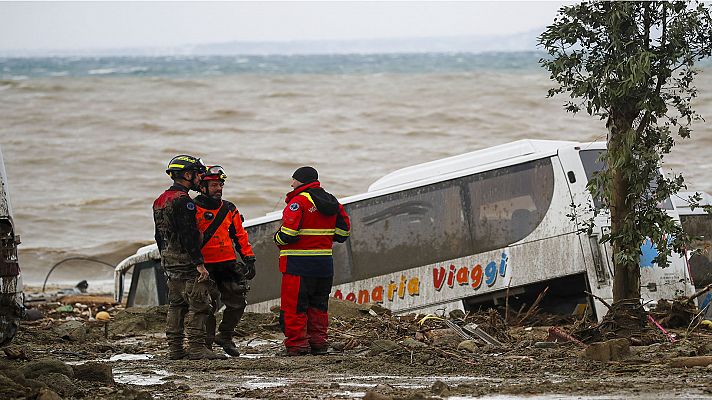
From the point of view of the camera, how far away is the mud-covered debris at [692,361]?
759cm

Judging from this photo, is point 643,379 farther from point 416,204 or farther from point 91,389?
point 416,204

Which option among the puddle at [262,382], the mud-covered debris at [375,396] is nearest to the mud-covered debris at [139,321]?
the puddle at [262,382]

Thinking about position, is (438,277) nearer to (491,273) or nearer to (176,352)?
(491,273)

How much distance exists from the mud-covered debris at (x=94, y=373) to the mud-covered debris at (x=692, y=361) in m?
3.84

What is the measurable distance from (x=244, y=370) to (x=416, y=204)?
4.42 metres

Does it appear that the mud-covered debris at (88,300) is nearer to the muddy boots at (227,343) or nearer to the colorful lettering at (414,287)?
the colorful lettering at (414,287)

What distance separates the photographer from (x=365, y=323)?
11.4 meters

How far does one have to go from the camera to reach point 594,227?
11805 mm

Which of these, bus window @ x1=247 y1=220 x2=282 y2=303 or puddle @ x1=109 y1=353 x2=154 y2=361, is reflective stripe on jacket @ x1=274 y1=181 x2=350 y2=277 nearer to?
puddle @ x1=109 y1=353 x2=154 y2=361

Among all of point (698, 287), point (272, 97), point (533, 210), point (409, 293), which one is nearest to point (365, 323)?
point (409, 293)

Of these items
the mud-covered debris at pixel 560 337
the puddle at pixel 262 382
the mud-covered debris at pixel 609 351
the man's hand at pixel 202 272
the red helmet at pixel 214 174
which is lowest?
the mud-covered debris at pixel 609 351

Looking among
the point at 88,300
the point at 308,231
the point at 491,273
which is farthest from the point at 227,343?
the point at 88,300

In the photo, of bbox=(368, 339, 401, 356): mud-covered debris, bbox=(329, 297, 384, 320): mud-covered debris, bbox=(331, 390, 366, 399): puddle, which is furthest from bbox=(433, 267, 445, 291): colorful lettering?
bbox=(331, 390, 366, 399): puddle

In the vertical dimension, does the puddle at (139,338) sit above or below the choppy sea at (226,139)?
below
